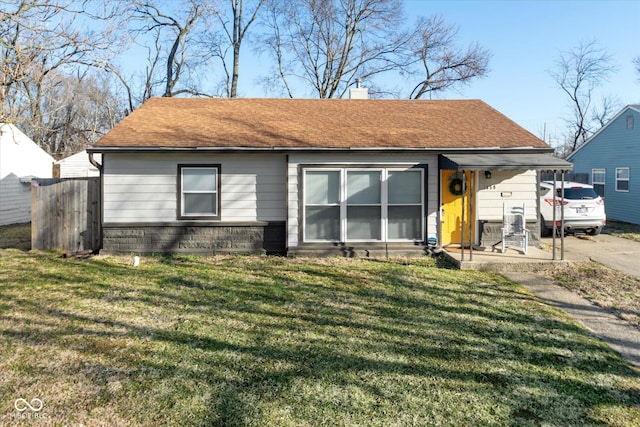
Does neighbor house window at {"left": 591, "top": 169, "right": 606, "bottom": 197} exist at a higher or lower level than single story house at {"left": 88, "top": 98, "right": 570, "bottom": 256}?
higher

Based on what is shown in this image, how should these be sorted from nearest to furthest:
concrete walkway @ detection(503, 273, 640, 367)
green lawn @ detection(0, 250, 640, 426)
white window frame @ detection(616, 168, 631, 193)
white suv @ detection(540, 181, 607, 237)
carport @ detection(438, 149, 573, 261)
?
green lawn @ detection(0, 250, 640, 426), concrete walkway @ detection(503, 273, 640, 367), carport @ detection(438, 149, 573, 261), white suv @ detection(540, 181, 607, 237), white window frame @ detection(616, 168, 631, 193)

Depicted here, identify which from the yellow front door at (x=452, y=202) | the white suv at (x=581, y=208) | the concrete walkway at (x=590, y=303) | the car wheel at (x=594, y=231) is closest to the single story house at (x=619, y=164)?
the car wheel at (x=594, y=231)

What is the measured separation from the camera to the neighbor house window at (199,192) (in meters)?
9.26

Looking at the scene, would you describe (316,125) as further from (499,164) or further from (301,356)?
(301,356)

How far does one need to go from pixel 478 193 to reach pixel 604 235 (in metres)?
6.00

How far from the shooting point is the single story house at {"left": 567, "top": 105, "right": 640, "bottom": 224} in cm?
1600

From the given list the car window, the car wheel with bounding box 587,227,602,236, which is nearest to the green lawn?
the car window

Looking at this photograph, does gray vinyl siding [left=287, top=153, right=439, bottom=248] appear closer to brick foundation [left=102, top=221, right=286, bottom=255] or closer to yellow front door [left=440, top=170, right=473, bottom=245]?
brick foundation [left=102, top=221, right=286, bottom=255]

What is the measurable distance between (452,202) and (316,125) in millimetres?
4065

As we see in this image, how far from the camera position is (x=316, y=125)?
10.5m

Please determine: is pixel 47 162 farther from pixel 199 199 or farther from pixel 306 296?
pixel 306 296

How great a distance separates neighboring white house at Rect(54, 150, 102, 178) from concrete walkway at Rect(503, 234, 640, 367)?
68.1ft

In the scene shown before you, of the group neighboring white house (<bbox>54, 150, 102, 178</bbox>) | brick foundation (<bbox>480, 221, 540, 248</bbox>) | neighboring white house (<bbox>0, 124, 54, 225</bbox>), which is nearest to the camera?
brick foundation (<bbox>480, 221, 540, 248</bbox>)

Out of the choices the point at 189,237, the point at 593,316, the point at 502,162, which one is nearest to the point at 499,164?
the point at 502,162
